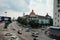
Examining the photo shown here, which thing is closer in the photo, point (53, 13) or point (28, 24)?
point (53, 13)

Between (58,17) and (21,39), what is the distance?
10529 millimetres

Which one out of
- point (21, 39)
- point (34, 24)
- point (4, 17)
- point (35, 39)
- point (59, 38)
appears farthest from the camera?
point (34, 24)

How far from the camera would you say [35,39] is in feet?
63.8

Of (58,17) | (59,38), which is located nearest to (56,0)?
(58,17)

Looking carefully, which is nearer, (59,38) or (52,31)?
(59,38)

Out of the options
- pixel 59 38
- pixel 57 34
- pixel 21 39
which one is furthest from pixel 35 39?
pixel 57 34

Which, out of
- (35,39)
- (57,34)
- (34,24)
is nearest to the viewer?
(35,39)

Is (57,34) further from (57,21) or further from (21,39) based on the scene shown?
(21,39)

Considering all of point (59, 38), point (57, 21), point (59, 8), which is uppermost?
point (59, 8)

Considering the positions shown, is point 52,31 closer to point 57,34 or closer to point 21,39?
point 57,34

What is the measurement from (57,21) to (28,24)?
8.22 meters

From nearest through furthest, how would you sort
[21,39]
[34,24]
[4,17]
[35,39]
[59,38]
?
[21,39], [35,39], [59,38], [4,17], [34,24]

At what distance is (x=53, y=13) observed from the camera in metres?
27.8

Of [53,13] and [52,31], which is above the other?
[53,13]
